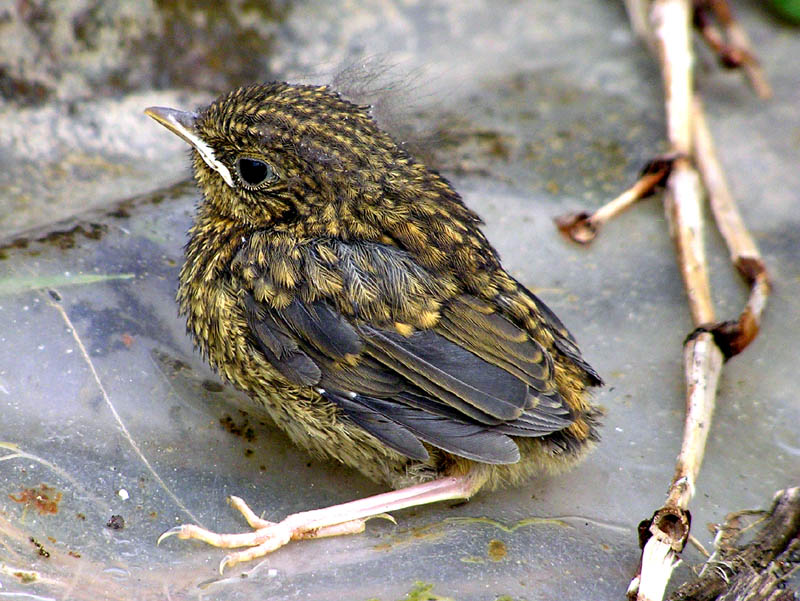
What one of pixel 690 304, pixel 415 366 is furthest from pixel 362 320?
pixel 690 304

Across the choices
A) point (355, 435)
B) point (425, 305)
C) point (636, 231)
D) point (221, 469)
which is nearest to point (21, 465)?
point (221, 469)

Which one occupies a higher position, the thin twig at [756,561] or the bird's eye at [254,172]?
the bird's eye at [254,172]

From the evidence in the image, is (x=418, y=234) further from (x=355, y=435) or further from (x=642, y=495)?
(x=642, y=495)

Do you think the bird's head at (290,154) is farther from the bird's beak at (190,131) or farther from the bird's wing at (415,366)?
the bird's wing at (415,366)

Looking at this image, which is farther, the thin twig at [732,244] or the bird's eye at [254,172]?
the thin twig at [732,244]

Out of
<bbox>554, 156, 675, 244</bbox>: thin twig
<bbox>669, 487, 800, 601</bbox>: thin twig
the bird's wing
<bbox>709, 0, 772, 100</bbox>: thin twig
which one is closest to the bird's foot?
the bird's wing

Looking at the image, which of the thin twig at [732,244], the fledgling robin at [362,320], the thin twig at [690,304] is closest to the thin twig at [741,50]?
the thin twig at [690,304]

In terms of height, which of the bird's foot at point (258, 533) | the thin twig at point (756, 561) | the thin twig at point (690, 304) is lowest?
the bird's foot at point (258, 533)

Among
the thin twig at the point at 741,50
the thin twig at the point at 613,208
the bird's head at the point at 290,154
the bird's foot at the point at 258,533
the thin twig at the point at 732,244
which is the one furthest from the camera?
the thin twig at the point at 741,50
